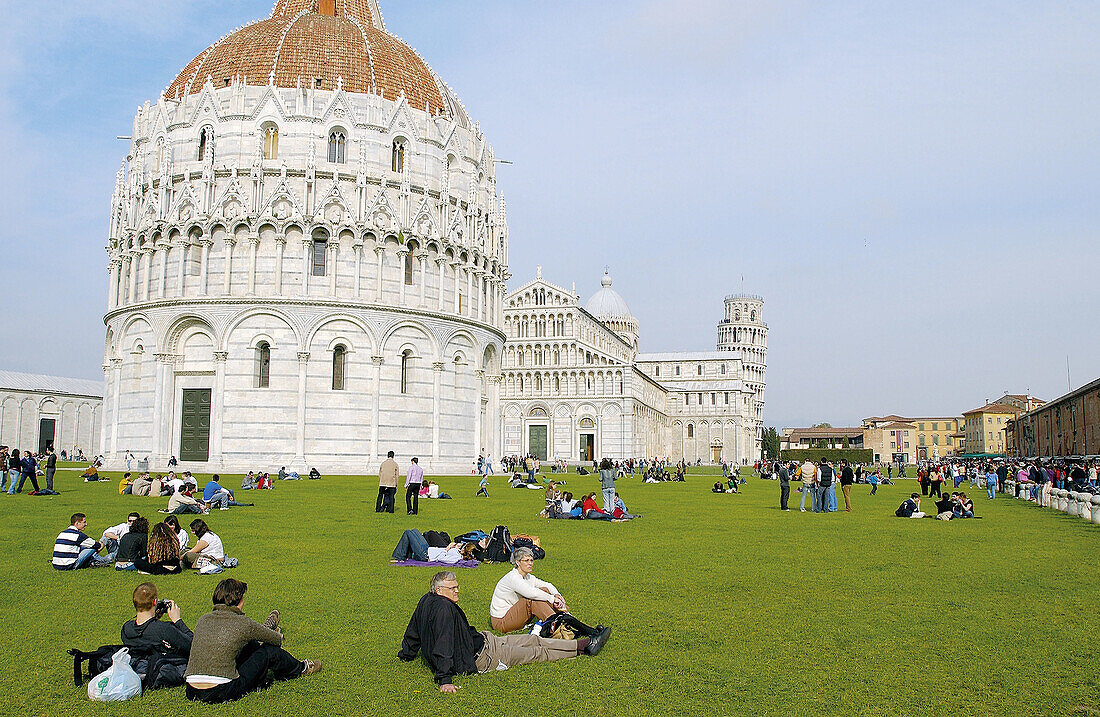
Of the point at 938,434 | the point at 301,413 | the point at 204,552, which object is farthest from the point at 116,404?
the point at 938,434

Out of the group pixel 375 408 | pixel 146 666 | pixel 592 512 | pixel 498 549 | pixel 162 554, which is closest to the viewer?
pixel 146 666

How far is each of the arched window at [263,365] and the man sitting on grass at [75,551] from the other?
3056cm

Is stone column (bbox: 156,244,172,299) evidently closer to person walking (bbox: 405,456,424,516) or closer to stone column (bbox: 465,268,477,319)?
stone column (bbox: 465,268,477,319)

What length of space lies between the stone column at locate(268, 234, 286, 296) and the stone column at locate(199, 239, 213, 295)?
3324 mm

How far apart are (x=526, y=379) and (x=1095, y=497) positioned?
74.5 m

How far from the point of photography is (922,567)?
13.4 meters

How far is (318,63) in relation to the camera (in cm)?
4728

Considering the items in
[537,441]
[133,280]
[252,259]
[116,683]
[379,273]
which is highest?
[252,259]

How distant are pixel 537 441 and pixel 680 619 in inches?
3303

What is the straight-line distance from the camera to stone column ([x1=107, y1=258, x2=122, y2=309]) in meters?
47.3

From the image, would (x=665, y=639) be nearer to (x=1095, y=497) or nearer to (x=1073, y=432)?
(x=1095, y=497)

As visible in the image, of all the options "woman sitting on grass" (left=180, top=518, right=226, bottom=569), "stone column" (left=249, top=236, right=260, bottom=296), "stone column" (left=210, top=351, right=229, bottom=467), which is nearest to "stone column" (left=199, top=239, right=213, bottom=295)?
"stone column" (left=249, top=236, right=260, bottom=296)

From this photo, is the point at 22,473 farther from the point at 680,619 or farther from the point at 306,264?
the point at 680,619

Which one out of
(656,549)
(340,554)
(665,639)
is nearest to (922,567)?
(656,549)
